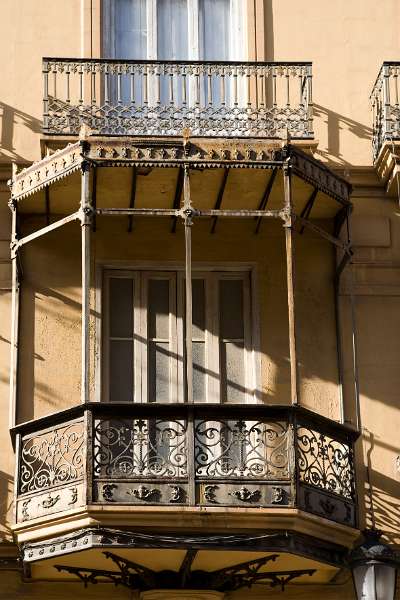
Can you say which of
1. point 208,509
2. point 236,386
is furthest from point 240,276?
point 208,509

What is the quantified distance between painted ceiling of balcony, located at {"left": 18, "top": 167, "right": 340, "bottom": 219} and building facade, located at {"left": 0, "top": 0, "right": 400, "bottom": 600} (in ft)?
0.10

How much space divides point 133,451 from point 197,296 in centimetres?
238

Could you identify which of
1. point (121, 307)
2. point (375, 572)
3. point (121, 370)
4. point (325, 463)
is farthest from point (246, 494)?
point (121, 307)

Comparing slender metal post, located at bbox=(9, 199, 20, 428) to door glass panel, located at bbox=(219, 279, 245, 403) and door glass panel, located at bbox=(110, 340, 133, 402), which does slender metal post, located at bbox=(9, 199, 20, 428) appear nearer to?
door glass panel, located at bbox=(110, 340, 133, 402)

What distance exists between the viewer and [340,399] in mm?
15141

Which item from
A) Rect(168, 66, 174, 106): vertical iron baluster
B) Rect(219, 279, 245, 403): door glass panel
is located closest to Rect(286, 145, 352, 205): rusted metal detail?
Rect(219, 279, 245, 403): door glass panel

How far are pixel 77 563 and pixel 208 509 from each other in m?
1.40

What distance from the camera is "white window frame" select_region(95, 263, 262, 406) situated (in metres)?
15.1

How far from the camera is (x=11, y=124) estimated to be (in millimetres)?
15930

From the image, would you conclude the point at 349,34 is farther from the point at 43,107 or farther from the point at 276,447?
the point at 276,447

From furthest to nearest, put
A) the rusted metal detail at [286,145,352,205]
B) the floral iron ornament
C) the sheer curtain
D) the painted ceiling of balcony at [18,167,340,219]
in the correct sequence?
the sheer curtain
the painted ceiling of balcony at [18,167,340,219]
the rusted metal detail at [286,145,352,205]
the floral iron ornament

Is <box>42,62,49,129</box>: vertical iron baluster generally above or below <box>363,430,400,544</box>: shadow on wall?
above

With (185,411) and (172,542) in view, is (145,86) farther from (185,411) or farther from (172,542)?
(172,542)

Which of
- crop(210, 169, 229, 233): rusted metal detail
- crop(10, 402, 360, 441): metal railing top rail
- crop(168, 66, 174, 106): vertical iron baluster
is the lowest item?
crop(10, 402, 360, 441): metal railing top rail
